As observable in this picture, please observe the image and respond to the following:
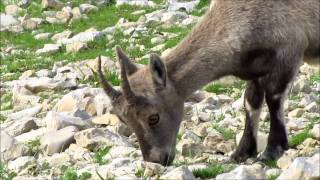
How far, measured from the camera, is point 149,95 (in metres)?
10.5

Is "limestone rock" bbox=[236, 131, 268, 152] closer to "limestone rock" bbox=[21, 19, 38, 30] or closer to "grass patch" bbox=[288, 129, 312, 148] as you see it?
"grass patch" bbox=[288, 129, 312, 148]

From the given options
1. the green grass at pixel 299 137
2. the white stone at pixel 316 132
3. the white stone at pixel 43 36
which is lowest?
the white stone at pixel 43 36

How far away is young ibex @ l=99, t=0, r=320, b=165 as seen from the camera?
34.3 ft

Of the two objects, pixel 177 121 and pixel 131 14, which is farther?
pixel 131 14

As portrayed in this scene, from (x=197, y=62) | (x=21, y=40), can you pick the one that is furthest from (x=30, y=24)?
(x=197, y=62)

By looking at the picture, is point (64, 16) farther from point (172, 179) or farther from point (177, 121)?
point (172, 179)

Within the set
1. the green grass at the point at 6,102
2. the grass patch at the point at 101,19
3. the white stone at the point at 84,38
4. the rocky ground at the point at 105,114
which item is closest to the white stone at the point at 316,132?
the rocky ground at the point at 105,114

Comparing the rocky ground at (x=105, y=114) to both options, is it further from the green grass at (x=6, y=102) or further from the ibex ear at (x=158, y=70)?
the ibex ear at (x=158, y=70)

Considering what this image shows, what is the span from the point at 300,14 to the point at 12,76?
33.6ft

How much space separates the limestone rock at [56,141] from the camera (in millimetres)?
12055

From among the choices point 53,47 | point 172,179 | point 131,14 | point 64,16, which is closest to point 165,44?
point 53,47

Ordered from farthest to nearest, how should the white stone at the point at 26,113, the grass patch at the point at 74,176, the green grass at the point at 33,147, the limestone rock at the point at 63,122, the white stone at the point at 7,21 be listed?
1. the white stone at the point at 7,21
2. the white stone at the point at 26,113
3. the limestone rock at the point at 63,122
4. the green grass at the point at 33,147
5. the grass patch at the point at 74,176

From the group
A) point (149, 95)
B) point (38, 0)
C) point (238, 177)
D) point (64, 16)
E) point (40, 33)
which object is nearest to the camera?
point (238, 177)

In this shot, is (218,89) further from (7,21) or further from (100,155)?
(7,21)
